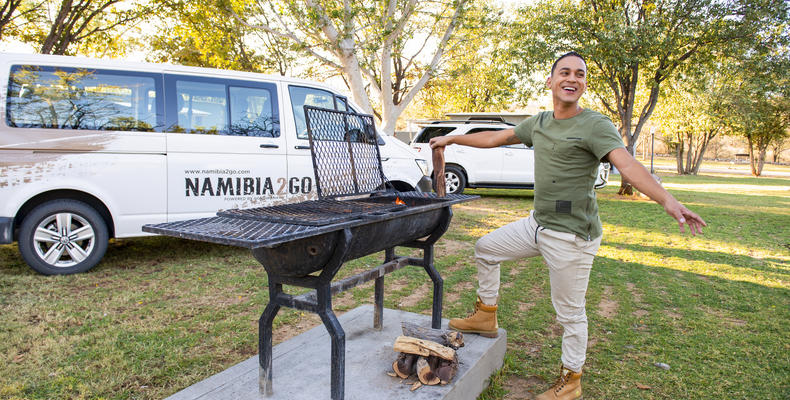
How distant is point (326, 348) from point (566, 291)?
61.3 inches

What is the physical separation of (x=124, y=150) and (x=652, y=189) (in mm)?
5154

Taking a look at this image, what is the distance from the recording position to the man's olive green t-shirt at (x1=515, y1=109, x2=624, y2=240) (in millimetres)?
2773

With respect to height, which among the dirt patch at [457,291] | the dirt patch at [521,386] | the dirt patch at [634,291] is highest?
the dirt patch at [457,291]

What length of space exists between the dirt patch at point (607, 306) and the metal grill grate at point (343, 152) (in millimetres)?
2514

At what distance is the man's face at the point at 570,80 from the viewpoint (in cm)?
282

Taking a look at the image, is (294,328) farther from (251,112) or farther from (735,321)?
(735,321)

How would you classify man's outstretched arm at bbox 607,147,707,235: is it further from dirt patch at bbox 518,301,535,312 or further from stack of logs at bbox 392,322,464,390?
dirt patch at bbox 518,301,535,312

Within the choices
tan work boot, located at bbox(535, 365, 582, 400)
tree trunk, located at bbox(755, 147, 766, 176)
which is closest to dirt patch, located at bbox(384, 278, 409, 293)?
tan work boot, located at bbox(535, 365, 582, 400)

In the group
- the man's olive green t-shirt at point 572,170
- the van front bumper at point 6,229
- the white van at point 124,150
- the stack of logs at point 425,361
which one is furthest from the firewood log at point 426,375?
the van front bumper at point 6,229

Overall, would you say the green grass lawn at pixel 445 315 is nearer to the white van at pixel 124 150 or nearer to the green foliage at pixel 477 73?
the white van at pixel 124 150

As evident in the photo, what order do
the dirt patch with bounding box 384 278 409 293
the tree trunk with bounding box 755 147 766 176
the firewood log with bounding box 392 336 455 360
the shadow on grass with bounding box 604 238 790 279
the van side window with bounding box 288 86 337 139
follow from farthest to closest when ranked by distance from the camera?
the tree trunk with bounding box 755 147 766 176, the shadow on grass with bounding box 604 238 790 279, the van side window with bounding box 288 86 337 139, the dirt patch with bounding box 384 278 409 293, the firewood log with bounding box 392 336 455 360

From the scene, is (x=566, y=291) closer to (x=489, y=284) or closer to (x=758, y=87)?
(x=489, y=284)

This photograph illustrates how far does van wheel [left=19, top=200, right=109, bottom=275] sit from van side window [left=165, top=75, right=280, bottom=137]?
1298 mm

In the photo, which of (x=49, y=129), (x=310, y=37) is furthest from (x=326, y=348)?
(x=310, y=37)
